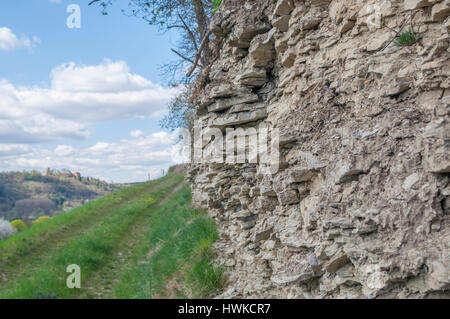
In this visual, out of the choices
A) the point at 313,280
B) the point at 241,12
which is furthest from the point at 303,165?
the point at 241,12

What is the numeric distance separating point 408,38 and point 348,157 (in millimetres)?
1274

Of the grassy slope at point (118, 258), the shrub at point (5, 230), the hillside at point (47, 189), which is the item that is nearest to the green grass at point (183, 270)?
the grassy slope at point (118, 258)

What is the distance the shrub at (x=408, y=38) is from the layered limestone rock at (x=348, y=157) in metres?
0.05

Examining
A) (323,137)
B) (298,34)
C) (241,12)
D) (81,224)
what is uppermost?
(241,12)

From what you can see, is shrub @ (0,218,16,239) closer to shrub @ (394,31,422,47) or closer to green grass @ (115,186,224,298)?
green grass @ (115,186,224,298)

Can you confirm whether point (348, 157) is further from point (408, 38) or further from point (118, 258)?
point (118, 258)

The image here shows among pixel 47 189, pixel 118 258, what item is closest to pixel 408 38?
pixel 118 258

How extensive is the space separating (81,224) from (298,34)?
11.8 m

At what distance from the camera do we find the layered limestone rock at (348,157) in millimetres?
2584

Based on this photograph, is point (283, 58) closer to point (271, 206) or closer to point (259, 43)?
point (259, 43)

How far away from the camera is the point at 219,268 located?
5164 mm

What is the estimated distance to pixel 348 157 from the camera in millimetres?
3291

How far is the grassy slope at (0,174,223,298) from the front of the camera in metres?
5.60

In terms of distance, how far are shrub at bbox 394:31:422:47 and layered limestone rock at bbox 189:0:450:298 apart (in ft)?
0.17
